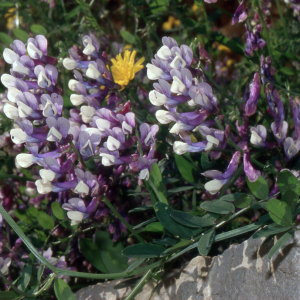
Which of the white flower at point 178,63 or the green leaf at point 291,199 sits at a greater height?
the white flower at point 178,63

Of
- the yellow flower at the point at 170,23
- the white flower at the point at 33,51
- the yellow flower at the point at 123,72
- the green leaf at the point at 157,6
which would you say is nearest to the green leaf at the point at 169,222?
the yellow flower at the point at 123,72

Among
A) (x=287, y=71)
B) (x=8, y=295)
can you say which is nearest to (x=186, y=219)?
(x=8, y=295)

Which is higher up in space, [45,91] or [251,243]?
[45,91]

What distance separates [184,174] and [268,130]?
0.25 m

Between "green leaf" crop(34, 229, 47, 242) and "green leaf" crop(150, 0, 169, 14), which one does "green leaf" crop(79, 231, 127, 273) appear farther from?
"green leaf" crop(150, 0, 169, 14)

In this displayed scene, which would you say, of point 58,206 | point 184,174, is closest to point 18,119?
point 58,206

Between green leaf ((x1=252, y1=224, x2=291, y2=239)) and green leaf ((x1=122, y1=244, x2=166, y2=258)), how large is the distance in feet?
0.62

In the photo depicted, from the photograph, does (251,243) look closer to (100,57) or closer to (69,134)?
(69,134)

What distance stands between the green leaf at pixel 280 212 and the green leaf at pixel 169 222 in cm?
17

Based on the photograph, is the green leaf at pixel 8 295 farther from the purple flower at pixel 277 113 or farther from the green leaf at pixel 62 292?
the purple flower at pixel 277 113

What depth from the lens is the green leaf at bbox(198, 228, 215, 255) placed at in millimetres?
808

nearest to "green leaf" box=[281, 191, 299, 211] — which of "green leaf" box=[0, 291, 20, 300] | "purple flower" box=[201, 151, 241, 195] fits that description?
"purple flower" box=[201, 151, 241, 195]

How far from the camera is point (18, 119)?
3.00ft

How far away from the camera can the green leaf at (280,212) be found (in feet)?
2.57
